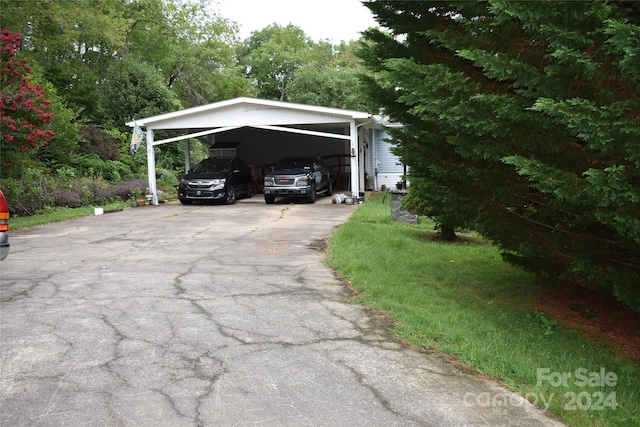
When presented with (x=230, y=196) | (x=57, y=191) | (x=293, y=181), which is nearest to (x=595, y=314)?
(x=293, y=181)

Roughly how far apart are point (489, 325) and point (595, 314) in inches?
74.1

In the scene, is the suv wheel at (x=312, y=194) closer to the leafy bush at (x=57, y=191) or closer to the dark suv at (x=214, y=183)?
the dark suv at (x=214, y=183)

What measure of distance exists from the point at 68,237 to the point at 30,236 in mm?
952

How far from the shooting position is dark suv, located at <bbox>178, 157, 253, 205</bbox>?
60.6ft

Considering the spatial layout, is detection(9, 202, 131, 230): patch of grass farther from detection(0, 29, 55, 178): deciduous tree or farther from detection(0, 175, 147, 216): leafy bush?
detection(0, 29, 55, 178): deciduous tree

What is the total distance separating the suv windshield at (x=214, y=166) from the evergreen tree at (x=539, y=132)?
44.0 ft

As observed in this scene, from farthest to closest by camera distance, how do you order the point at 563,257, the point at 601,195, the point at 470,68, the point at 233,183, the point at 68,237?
the point at 233,183
the point at 68,237
the point at 470,68
the point at 563,257
the point at 601,195

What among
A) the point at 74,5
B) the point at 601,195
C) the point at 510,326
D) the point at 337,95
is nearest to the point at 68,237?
the point at 510,326

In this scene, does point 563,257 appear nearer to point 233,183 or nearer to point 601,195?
point 601,195

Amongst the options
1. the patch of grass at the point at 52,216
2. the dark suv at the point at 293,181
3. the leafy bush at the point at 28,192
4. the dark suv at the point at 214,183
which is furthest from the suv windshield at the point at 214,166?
the leafy bush at the point at 28,192

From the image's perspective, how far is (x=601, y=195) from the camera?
158 inches

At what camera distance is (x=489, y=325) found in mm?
5375

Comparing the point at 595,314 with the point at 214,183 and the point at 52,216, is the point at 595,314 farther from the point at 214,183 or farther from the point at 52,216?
the point at 214,183

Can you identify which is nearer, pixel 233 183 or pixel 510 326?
pixel 510 326
